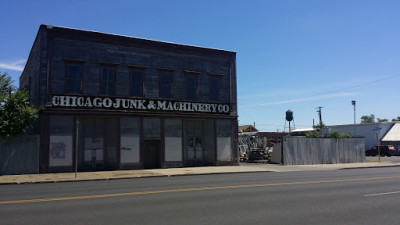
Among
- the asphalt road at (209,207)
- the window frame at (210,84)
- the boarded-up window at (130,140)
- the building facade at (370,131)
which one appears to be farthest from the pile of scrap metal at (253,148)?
the building facade at (370,131)

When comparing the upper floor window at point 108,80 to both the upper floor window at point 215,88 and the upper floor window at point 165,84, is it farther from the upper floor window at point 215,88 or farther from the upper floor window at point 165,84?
the upper floor window at point 215,88

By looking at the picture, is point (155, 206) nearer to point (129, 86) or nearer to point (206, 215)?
point (206, 215)

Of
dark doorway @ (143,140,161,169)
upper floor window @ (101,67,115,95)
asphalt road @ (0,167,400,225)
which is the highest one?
upper floor window @ (101,67,115,95)

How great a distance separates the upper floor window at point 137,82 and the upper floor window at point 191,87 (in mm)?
3620

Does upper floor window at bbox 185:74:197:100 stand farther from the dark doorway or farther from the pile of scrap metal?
the pile of scrap metal

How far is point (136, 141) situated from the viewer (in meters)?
24.4

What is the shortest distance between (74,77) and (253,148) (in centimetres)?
1830

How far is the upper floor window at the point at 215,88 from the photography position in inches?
1099

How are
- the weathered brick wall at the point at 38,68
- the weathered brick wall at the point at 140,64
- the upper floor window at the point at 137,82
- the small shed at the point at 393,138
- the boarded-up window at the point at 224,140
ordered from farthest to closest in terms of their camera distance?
1. the small shed at the point at 393,138
2. the boarded-up window at the point at 224,140
3. the upper floor window at the point at 137,82
4. the weathered brick wall at the point at 140,64
5. the weathered brick wall at the point at 38,68

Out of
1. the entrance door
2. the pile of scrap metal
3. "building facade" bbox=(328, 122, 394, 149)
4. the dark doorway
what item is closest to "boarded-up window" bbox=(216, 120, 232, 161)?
the entrance door

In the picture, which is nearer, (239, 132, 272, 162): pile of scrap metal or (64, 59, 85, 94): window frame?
(64, 59, 85, 94): window frame

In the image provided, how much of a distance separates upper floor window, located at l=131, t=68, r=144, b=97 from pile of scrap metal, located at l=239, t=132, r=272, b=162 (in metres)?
13.5

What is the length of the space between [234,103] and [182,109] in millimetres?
4709

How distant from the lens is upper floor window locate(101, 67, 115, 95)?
24.0 metres
